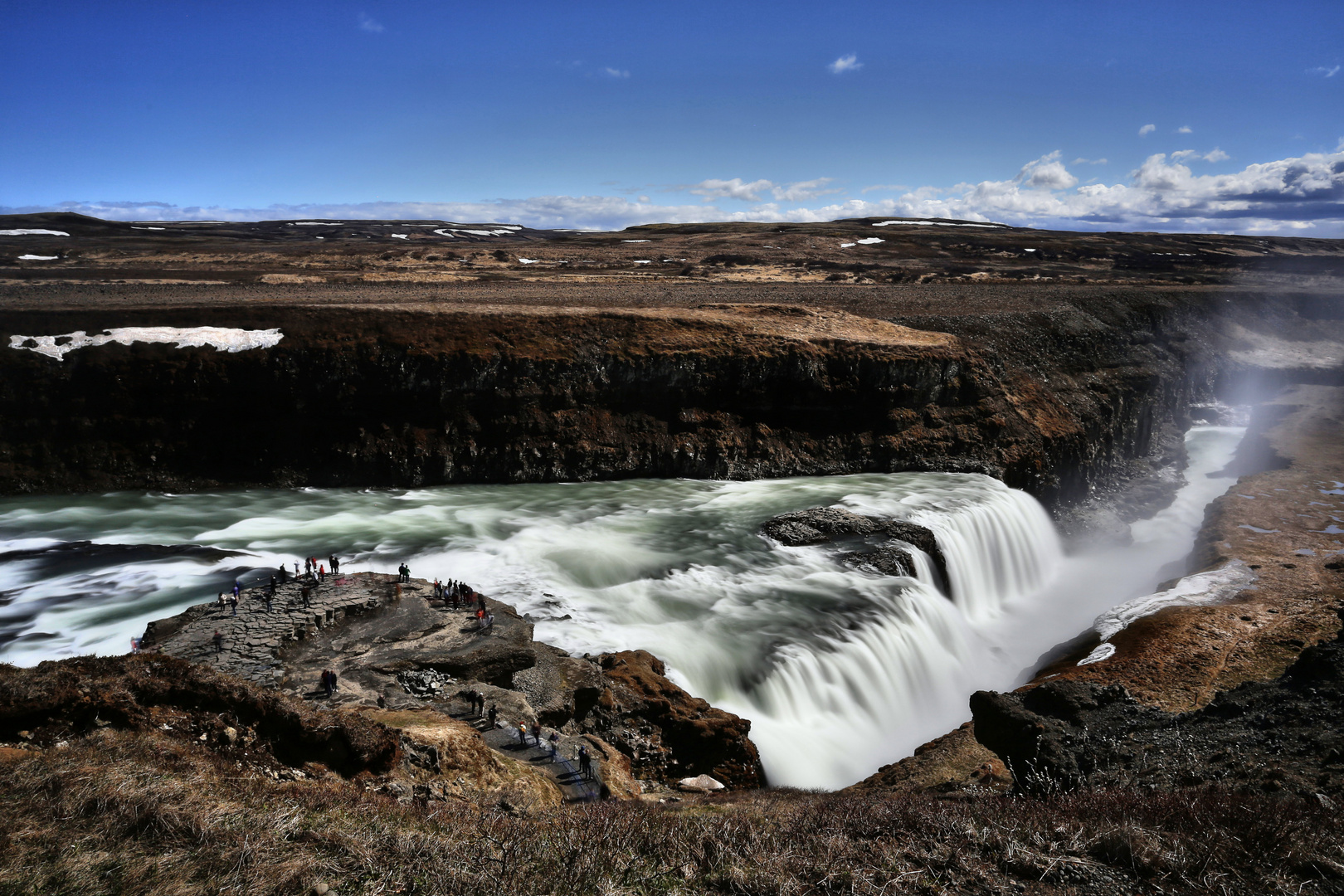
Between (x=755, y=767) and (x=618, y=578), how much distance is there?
→ 28.2ft

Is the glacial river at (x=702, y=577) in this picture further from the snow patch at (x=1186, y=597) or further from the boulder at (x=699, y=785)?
the snow patch at (x=1186, y=597)

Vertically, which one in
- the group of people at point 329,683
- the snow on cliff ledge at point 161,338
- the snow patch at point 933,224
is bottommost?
the group of people at point 329,683

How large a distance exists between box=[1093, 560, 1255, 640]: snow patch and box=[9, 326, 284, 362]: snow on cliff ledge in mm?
33090

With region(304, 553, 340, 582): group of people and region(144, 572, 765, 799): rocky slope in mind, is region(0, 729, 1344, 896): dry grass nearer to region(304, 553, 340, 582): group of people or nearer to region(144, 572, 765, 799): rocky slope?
region(144, 572, 765, 799): rocky slope

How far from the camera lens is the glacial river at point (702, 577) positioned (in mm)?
17672

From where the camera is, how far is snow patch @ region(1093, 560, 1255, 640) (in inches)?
866

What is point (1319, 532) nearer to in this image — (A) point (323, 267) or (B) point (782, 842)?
(B) point (782, 842)

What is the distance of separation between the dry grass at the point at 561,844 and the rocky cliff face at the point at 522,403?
2293 cm

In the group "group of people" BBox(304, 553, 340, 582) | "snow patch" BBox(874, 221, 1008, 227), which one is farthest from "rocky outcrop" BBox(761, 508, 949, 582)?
"snow patch" BBox(874, 221, 1008, 227)

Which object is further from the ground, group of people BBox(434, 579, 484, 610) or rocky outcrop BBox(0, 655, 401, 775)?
rocky outcrop BBox(0, 655, 401, 775)

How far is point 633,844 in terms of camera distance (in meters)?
7.92

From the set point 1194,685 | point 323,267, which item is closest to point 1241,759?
point 1194,685

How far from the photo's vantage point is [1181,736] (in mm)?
13391

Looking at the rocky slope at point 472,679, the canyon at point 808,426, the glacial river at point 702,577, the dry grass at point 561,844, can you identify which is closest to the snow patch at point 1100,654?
the canyon at point 808,426
